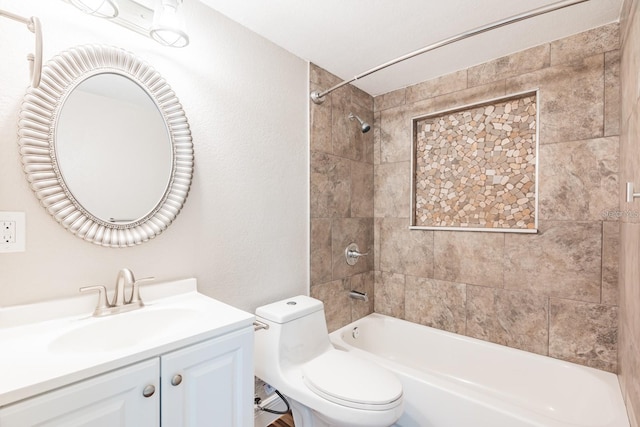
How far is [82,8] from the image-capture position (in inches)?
42.6

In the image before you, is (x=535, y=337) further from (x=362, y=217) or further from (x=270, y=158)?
(x=270, y=158)

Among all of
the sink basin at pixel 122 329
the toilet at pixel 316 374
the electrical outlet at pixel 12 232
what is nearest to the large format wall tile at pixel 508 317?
the toilet at pixel 316 374

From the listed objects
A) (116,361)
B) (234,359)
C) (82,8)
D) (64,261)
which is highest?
(82,8)

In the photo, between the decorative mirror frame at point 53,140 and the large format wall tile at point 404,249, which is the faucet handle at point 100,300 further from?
the large format wall tile at point 404,249

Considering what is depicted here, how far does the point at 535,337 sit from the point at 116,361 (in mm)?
2212

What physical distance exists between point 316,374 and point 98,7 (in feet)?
5.95

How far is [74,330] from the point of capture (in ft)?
3.34

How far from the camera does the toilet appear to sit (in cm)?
129

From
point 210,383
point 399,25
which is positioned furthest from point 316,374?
point 399,25

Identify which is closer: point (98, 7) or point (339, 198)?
point (98, 7)

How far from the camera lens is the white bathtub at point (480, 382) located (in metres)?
1.39

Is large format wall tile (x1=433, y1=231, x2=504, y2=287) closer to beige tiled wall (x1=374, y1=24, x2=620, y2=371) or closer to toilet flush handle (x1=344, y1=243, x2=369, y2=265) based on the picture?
beige tiled wall (x1=374, y1=24, x2=620, y2=371)

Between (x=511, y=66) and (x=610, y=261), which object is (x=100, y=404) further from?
(x=511, y=66)

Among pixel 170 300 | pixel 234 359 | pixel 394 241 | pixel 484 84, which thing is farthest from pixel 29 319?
pixel 484 84
